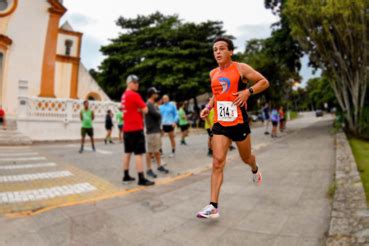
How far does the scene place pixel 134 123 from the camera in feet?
17.4

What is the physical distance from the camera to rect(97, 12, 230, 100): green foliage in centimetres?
2728

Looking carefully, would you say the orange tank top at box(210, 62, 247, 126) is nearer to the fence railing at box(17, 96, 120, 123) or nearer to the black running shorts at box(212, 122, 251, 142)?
the black running shorts at box(212, 122, 251, 142)

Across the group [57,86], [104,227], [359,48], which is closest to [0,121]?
[57,86]

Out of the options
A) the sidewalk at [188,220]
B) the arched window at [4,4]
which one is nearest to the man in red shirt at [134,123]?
the sidewalk at [188,220]

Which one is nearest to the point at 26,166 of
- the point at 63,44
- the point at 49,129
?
the point at 49,129

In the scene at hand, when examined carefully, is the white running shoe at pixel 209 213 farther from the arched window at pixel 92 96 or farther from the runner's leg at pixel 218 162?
the arched window at pixel 92 96

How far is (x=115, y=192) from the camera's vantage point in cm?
477

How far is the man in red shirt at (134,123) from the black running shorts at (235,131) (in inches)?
A: 87.3

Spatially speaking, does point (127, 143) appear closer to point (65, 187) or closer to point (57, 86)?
point (65, 187)

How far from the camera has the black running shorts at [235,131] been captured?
3326mm

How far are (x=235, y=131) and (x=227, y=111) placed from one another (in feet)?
0.86

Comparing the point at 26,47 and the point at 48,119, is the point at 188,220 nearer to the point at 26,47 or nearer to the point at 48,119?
the point at 48,119

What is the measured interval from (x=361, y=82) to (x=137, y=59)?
77.6ft

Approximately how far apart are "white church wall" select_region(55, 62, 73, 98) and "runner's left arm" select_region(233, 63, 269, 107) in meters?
22.4
